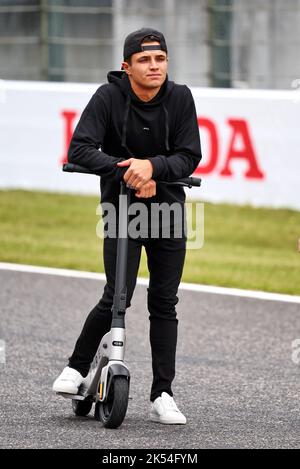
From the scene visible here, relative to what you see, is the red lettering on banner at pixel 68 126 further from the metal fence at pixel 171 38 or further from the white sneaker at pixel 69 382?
the white sneaker at pixel 69 382

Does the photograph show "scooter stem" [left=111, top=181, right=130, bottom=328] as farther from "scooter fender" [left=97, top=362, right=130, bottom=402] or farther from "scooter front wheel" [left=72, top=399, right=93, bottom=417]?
"scooter front wheel" [left=72, top=399, right=93, bottom=417]

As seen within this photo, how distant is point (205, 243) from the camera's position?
1309cm

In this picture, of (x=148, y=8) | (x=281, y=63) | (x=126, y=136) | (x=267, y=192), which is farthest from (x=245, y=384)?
(x=148, y=8)

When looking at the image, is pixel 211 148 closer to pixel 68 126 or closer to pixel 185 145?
pixel 68 126

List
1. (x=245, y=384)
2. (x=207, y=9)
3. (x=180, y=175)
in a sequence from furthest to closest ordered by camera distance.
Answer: (x=207, y=9), (x=245, y=384), (x=180, y=175)

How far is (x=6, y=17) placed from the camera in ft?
52.2

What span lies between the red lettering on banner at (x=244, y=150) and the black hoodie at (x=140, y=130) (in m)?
7.14

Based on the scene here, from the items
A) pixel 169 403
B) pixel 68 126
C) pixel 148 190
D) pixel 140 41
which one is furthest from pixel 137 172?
pixel 68 126

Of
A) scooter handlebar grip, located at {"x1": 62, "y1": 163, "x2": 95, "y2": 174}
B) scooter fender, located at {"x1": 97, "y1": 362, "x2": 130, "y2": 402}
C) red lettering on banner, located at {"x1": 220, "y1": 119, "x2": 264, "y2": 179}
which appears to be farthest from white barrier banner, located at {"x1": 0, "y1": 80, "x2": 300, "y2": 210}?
scooter fender, located at {"x1": 97, "y1": 362, "x2": 130, "y2": 402}

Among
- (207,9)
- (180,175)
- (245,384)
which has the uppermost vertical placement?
(207,9)

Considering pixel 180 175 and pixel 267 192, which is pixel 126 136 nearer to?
pixel 180 175

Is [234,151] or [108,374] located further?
[234,151]

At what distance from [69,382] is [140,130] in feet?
3.97
